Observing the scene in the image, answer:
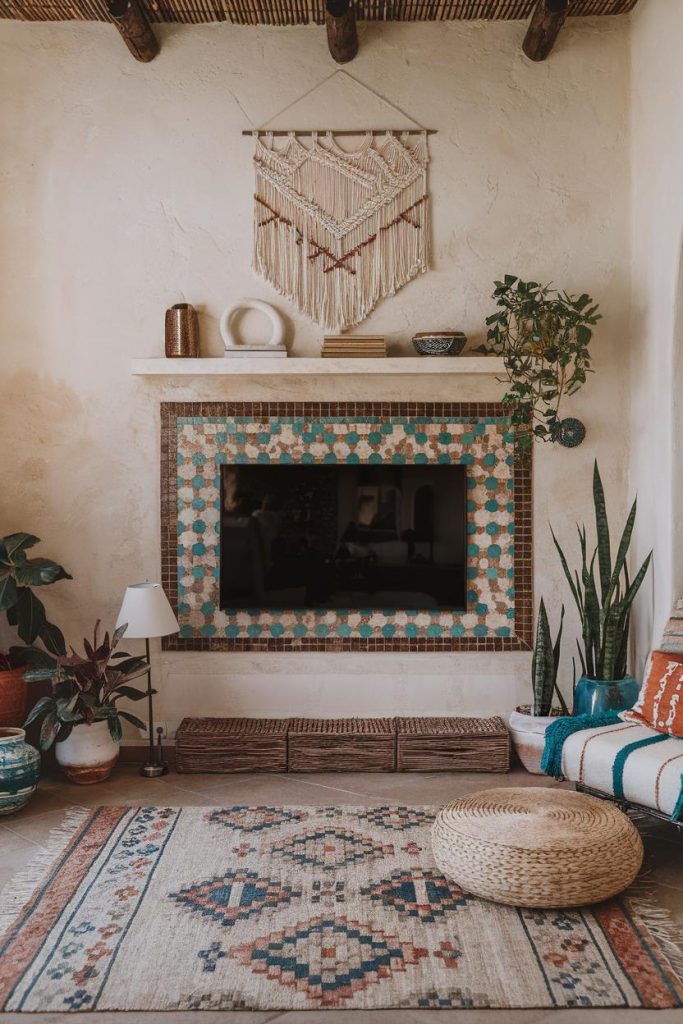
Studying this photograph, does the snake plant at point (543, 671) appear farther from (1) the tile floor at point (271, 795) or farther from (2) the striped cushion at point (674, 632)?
(2) the striped cushion at point (674, 632)

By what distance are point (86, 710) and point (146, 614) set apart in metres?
0.49

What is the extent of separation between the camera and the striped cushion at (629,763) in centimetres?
327

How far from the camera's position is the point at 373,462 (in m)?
4.73

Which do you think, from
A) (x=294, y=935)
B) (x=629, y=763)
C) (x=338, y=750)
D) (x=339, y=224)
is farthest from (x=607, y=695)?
(x=339, y=224)

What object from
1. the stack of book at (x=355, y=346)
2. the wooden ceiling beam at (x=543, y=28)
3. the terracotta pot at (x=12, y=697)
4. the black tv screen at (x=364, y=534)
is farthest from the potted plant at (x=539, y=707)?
the wooden ceiling beam at (x=543, y=28)

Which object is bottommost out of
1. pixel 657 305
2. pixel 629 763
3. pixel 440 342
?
pixel 629 763

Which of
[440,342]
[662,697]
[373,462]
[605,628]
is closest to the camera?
[662,697]

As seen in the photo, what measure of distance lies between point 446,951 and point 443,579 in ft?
7.27

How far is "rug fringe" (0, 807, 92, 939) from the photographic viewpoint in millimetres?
3016

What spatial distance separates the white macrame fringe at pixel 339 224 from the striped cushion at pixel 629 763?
2278mm

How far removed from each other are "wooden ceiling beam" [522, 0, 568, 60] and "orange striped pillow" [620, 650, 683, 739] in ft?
8.98

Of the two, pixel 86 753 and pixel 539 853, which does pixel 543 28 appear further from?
pixel 86 753

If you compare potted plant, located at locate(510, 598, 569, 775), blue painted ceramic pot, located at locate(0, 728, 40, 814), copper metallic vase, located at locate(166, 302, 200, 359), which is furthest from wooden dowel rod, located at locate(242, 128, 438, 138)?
blue painted ceramic pot, located at locate(0, 728, 40, 814)

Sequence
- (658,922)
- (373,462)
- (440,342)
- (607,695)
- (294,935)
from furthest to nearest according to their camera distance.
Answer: (373,462)
(440,342)
(607,695)
(658,922)
(294,935)
